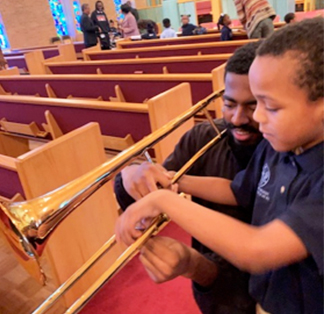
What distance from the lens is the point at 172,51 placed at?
183 inches

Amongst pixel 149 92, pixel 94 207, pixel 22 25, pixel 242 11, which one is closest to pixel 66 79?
pixel 149 92

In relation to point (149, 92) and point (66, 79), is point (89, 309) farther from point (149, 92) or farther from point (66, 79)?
point (66, 79)

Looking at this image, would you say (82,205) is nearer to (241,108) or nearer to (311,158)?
(241,108)

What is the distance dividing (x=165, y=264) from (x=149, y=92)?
2268 mm

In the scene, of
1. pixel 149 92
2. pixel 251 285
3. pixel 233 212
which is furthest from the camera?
pixel 149 92

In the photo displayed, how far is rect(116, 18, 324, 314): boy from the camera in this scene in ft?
2.02

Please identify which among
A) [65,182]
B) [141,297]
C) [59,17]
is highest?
[59,17]

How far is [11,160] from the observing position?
166 cm

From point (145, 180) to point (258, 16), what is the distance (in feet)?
11.6

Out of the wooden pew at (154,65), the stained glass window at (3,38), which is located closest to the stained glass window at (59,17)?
the stained glass window at (3,38)

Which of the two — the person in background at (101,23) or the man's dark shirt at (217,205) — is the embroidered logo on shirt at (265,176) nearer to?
the man's dark shirt at (217,205)

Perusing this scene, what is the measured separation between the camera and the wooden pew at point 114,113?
208cm

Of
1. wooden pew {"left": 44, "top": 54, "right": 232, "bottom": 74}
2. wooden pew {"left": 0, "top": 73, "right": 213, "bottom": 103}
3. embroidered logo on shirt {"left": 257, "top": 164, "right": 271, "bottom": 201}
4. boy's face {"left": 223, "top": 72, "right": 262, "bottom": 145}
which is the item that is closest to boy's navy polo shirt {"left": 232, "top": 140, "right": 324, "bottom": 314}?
embroidered logo on shirt {"left": 257, "top": 164, "right": 271, "bottom": 201}

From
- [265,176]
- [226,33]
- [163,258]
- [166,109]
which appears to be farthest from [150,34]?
[163,258]
